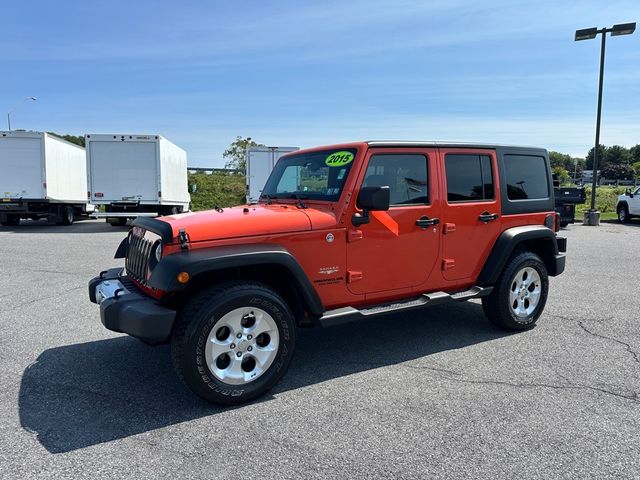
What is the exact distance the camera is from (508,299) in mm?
5043

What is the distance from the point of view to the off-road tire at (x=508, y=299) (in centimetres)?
503

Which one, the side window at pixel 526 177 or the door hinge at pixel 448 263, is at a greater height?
the side window at pixel 526 177

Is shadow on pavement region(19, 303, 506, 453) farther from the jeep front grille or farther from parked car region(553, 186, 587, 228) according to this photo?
parked car region(553, 186, 587, 228)

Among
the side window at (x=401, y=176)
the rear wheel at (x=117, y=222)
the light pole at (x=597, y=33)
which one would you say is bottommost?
the rear wheel at (x=117, y=222)

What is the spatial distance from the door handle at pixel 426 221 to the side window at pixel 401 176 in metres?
0.16

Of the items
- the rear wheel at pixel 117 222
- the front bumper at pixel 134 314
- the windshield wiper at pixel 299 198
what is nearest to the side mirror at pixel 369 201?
the windshield wiper at pixel 299 198

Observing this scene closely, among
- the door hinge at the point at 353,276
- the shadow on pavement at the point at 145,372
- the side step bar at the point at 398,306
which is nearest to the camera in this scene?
the shadow on pavement at the point at 145,372

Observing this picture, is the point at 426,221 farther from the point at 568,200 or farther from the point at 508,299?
the point at 568,200

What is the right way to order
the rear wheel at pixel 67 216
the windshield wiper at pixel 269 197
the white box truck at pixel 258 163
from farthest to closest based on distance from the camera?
the rear wheel at pixel 67 216, the white box truck at pixel 258 163, the windshield wiper at pixel 269 197

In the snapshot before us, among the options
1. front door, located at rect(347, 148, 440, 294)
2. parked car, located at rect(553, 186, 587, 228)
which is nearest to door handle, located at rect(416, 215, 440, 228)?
front door, located at rect(347, 148, 440, 294)

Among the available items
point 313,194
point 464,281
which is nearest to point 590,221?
point 464,281

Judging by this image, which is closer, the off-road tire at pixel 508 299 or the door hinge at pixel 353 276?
the door hinge at pixel 353 276

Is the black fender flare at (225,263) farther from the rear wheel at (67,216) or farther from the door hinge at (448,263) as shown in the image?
the rear wheel at (67,216)

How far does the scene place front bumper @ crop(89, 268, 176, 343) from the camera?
10.7ft
